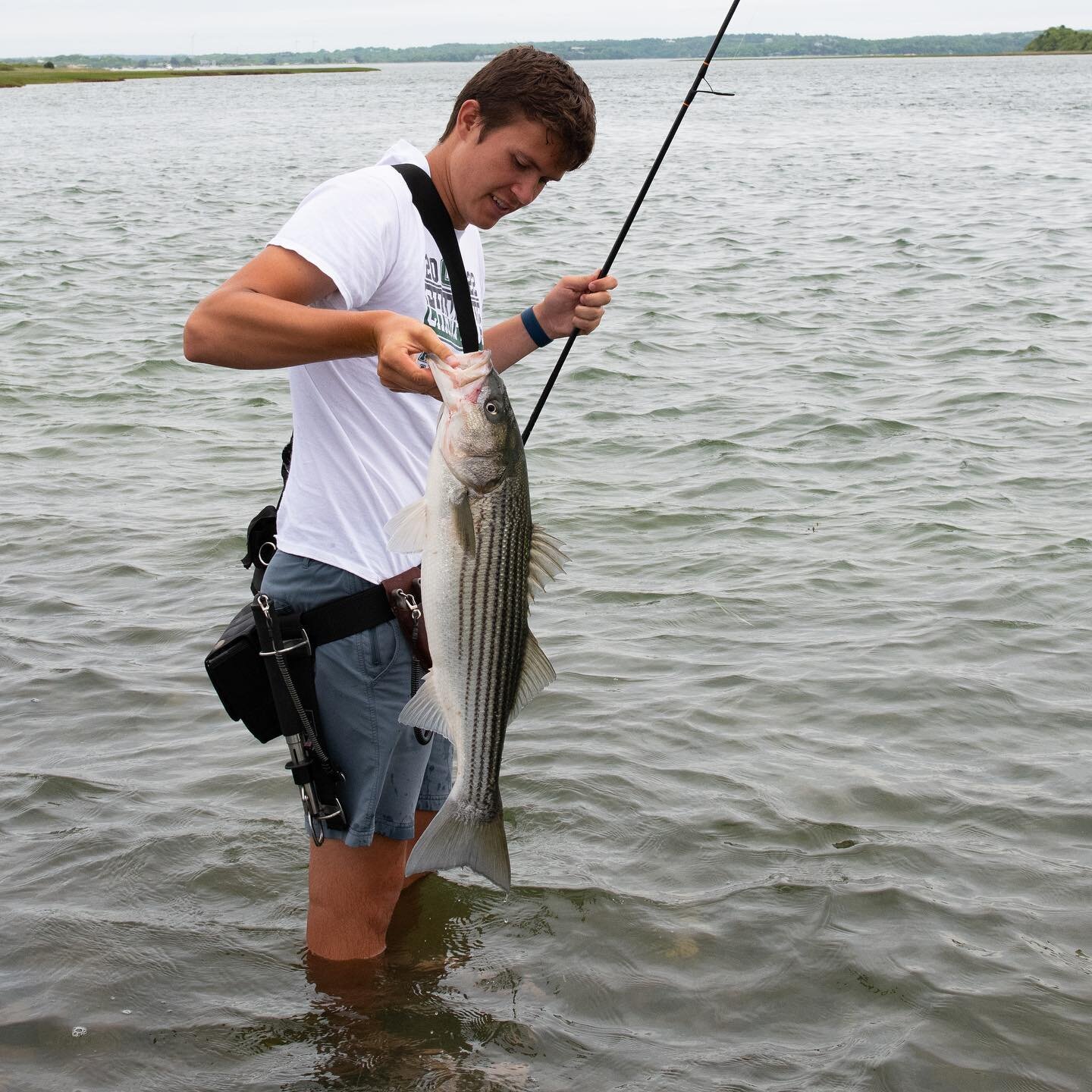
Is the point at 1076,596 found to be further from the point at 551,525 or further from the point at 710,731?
the point at 551,525

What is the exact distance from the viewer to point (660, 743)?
234 inches

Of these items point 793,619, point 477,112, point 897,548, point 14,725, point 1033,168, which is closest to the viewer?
point 477,112

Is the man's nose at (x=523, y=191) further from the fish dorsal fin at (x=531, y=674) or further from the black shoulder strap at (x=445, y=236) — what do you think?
the fish dorsal fin at (x=531, y=674)

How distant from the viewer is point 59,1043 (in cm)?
403

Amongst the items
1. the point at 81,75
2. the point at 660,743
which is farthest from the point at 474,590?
the point at 81,75

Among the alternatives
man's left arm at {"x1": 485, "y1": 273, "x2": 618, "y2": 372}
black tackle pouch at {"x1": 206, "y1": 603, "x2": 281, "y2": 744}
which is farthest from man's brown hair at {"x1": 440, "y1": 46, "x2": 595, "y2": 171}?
black tackle pouch at {"x1": 206, "y1": 603, "x2": 281, "y2": 744}

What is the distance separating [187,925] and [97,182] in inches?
Answer: 1188

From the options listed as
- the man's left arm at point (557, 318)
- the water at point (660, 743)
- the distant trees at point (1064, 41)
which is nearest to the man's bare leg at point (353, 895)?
the water at point (660, 743)

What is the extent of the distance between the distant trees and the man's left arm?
15074cm

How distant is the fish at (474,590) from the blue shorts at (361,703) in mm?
134

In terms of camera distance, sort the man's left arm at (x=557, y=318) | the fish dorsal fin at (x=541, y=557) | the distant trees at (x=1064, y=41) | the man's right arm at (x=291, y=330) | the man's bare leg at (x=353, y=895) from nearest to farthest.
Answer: the man's right arm at (x=291, y=330)
the fish dorsal fin at (x=541, y=557)
the man's bare leg at (x=353, y=895)
the man's left arm at (x=557, y=318)
the distant trees at (x=1064, y=41)

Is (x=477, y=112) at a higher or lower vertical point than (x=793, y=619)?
higher

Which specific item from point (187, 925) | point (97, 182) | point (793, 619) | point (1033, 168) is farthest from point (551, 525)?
point (97, 182)

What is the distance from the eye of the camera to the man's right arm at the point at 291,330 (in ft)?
9.50
